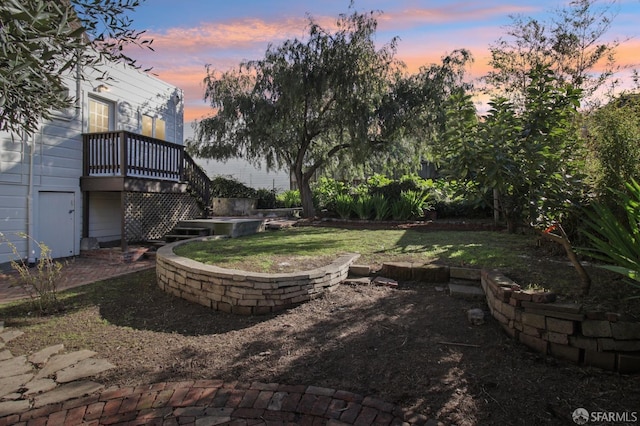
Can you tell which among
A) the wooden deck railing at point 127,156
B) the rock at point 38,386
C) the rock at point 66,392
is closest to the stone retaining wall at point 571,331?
the rock at point 66,392

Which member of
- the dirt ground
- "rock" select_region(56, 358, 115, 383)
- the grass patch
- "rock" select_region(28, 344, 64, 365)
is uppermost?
the grass patch

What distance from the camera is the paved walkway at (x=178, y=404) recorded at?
2.42 metres

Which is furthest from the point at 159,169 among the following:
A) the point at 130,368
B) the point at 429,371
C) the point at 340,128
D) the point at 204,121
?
the point at 429,371

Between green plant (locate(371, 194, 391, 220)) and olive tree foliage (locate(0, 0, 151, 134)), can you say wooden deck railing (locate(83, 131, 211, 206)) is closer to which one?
olive tree foliage (locate(0, 0, 151, 134))

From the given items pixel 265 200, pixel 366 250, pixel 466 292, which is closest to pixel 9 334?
pixel 366 250

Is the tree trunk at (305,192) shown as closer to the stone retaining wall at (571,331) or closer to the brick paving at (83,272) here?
the brick paving at (83,272)

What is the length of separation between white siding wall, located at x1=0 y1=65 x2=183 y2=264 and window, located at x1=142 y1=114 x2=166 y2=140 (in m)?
0.17

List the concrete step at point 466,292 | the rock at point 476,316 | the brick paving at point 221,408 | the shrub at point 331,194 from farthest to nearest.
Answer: the shrub at point 331,194, the concrete step at point 466,292, the rock at point 476,316, the brick paving at point 221,408

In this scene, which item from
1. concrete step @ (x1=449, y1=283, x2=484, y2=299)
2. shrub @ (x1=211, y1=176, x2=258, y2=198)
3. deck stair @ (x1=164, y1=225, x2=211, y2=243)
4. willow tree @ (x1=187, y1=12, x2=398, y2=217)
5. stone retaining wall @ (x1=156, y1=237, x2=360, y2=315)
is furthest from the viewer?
shrub @ (x1=211, y1=176, x2=258, y2=198)

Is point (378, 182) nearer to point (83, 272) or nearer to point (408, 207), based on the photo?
point (408, 207)

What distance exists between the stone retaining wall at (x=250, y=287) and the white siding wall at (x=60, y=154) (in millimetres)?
3920

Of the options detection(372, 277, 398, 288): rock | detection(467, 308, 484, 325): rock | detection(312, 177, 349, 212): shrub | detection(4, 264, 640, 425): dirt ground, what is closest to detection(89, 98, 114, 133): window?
detection(4, 264, 640, 425): dirt ground

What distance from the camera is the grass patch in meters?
5.22

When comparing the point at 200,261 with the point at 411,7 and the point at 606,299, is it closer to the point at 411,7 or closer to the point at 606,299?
the point at 606,299
